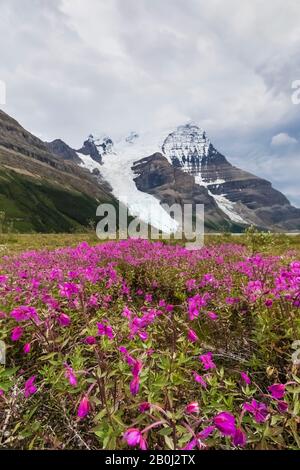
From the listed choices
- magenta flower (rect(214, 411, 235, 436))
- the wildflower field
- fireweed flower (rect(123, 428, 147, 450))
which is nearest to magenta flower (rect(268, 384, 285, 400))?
the wildflower field

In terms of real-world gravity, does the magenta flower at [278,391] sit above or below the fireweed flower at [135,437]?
above

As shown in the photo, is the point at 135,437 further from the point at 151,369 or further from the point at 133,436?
the point at 151,369

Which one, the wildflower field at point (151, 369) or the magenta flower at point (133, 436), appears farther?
the wildflower field at point (151, 369)

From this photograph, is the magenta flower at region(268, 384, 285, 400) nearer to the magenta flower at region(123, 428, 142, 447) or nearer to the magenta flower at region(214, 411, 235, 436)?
the magenta flower at region(214, 411, 235, 436)

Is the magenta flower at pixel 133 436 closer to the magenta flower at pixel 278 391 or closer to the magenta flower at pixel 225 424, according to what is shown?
the magenta flower at pixel 225 424

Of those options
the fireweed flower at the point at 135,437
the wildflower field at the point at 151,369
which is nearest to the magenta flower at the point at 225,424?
the wildflower field at the point at 151,369

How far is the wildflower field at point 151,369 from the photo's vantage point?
2.30m

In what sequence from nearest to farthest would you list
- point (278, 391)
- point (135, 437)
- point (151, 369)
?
1. point (135, 437)
2. point (278, 391)
3. point (151, 369)

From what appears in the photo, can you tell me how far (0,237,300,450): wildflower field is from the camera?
7.56ft

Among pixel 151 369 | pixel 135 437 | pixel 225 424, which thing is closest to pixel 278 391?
pixel 225 424

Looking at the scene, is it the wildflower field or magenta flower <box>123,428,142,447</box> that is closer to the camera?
magenta flower <box>123,428,142,447</box>

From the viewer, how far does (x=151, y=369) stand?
124 inches

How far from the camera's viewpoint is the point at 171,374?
2.71 meters
